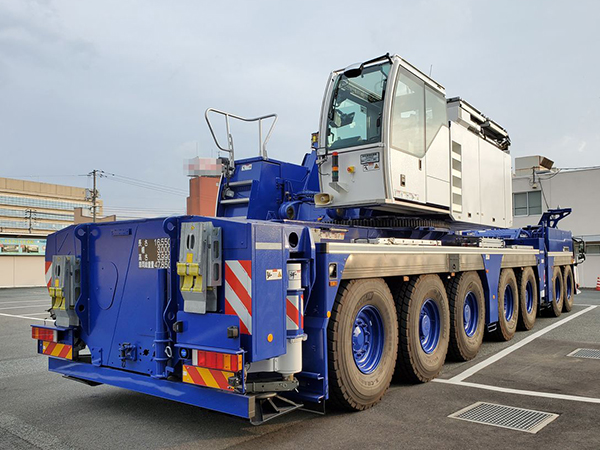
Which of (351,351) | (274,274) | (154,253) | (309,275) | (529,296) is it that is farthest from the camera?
(529,296)

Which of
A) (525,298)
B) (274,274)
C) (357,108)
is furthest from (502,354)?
(274,274)

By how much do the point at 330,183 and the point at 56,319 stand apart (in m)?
3.21

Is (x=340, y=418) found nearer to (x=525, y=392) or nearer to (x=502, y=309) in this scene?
(x=525, y=392)

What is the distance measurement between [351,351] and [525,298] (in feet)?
21.5

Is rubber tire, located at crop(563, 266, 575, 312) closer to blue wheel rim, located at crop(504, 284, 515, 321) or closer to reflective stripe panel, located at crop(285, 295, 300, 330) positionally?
blue wheel rim, located at crop(504, 284, 515, 321)

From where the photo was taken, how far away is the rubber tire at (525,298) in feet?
33.0

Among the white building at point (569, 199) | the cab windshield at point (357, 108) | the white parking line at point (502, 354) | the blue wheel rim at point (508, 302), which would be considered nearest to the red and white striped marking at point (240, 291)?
the cab windshield at point (357, 108)

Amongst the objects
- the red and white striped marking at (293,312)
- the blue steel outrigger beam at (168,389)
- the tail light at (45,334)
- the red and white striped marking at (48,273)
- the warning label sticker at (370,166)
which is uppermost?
the warning label sticker at (370,166)

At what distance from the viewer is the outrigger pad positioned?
4.13 m

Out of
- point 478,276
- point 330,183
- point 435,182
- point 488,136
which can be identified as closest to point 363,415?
point 330,183

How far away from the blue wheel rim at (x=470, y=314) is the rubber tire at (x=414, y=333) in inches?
54.7

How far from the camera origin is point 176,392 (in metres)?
4.43

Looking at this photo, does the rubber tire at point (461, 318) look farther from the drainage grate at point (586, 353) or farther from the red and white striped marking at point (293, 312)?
the red and white striped marking at point (293, 312)

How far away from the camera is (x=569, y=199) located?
92.7 feet
